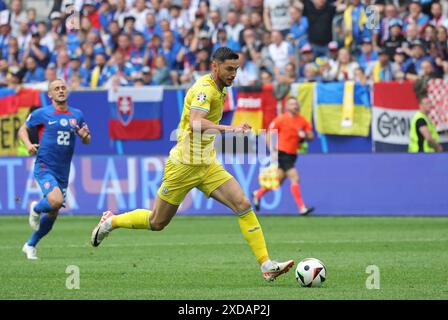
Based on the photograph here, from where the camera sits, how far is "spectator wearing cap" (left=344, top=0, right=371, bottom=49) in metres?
23.6

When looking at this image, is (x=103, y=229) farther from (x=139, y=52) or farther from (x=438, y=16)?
(x=139, y=52)

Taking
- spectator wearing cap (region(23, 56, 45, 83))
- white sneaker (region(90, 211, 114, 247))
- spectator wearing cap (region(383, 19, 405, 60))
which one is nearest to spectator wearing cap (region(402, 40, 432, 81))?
spectator wearing cap (region(383, 19, 405, 60))

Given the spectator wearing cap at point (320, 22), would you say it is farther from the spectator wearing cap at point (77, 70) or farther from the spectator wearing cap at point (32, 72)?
the spectator wearing cap at point (32, 72)

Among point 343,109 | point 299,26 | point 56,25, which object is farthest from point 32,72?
point 343,109

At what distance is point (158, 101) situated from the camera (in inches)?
961

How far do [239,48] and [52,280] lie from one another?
45.7 feet

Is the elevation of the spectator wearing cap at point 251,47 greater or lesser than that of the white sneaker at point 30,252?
greater

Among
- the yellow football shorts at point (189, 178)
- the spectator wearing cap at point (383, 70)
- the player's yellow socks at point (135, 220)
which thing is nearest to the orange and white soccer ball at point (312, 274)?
the yellow football shorts at point (189, 178)

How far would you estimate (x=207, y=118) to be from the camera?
11617 mm

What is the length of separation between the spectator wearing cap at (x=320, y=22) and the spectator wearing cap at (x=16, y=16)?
325 inches

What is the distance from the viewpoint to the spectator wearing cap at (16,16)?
1126 inches

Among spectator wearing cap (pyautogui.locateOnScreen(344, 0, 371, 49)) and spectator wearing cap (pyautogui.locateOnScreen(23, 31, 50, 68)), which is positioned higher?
spectator wearing cap (pyautogui.locateOnScreen(344, 0, 371, 49))

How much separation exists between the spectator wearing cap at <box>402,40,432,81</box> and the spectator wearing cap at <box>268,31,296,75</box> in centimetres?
274

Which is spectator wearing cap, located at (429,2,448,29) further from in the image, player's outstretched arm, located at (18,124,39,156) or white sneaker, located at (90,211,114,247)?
white sneaker, located at (90,211,114,247)
